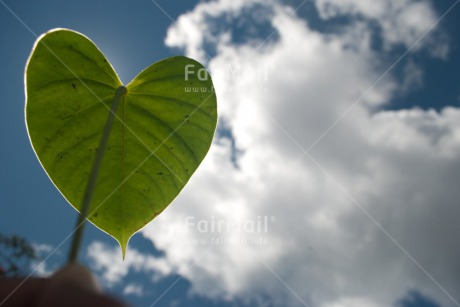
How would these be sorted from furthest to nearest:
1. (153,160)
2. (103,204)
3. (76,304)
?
(153,160), (103,204), (76,304)

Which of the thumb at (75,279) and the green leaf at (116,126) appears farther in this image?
the green leaf at (116,126)

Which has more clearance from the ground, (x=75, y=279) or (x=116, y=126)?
(x=116, y=126)

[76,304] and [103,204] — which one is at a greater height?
[103,204]

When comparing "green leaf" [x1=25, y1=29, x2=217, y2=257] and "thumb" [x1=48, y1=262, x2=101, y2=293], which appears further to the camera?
"green leaf" [x1=25, y1=29, x2=217, y2=257]

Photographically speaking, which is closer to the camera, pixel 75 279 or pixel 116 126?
pixel 75 279

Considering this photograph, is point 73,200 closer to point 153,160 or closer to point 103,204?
point 103,204

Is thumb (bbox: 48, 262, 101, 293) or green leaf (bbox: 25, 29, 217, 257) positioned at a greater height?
green leaf (bbox: 25, 29, 217, 257)

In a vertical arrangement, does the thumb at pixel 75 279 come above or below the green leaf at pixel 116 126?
below

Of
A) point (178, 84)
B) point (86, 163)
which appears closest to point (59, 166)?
point (86, 163)
